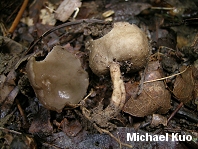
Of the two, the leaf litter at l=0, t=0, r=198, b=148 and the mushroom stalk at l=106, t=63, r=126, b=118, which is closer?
the mushroom stalk at l=106, t=63, r=126, b=118

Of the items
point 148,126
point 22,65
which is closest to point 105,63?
point 148,126

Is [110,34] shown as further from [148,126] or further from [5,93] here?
[5,93]

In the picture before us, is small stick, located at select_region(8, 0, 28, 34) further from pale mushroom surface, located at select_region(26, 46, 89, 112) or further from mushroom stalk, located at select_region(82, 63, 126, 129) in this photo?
mushroom stalk, located at select_region(82, 63, 126, 129)

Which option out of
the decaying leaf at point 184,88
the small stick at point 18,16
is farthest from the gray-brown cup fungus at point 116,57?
the small stick at point 18,16

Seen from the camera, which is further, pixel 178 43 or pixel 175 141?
pixel 178 43

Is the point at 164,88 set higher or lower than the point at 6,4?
lower

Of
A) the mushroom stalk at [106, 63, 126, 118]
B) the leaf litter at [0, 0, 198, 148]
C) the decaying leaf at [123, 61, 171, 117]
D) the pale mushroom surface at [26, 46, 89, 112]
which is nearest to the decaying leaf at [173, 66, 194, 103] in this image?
the leaf litter at [0, 0, 198, 148]
